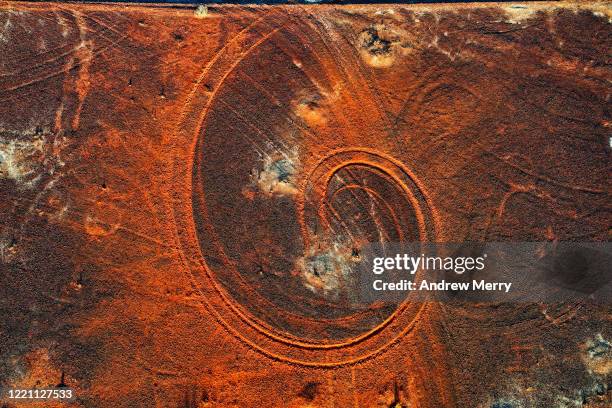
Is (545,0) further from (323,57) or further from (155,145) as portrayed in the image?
(155,145)

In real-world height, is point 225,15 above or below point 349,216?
above

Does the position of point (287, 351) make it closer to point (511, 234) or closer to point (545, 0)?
point (511, 234)

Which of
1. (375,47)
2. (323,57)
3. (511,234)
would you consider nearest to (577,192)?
(511,234)

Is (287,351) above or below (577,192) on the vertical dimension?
below

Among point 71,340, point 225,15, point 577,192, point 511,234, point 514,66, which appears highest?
point 225,15

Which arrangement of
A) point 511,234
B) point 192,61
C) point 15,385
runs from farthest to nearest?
point 192,61 → point 511,234 → point 15,385

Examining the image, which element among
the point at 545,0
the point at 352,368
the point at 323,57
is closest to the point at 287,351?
the point at 352,368

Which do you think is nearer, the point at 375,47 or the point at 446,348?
the point at 446,348

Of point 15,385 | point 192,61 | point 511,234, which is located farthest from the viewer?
point 192,61

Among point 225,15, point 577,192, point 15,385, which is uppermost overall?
point 225,15
